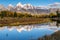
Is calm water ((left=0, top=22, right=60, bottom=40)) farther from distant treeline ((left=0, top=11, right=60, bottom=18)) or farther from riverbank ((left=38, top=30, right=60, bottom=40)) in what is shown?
distant treeline ((left=0, top=11, right=60, bottom=18))

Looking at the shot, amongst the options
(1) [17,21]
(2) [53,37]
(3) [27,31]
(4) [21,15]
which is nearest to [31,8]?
(4) [21,15]

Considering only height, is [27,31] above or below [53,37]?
above

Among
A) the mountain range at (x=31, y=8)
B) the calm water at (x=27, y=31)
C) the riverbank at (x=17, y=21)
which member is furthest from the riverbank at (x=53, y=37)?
the mountain range at (x=31, y=8)

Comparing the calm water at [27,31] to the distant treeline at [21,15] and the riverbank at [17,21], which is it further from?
the distant treeline at [21,15]

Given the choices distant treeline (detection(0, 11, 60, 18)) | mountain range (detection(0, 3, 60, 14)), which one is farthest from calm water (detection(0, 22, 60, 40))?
mountain range (detection(0, 3, 60, 14))

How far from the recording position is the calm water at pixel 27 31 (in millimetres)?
5102

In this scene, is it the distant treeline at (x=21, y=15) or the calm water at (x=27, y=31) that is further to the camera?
the distant treeline at (x=21, y=15)

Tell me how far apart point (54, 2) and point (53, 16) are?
437mm

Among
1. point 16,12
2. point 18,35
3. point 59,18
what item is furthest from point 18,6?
point 59,18

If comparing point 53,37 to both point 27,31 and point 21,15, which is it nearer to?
point 27,31

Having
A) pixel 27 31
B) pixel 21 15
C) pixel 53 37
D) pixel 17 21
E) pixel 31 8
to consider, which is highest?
pixel 31 8

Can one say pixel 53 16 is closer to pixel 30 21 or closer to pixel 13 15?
pixel 30 21

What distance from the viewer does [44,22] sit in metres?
5.21

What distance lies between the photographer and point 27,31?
16.9 feet
